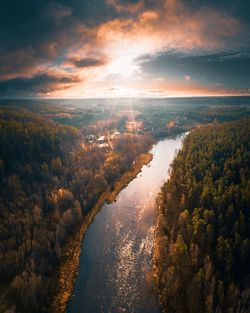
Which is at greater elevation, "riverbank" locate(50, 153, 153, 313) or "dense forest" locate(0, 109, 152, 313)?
"dense forest" locate(0, 109, 152, 313)

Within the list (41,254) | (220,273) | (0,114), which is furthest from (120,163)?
(0,114)

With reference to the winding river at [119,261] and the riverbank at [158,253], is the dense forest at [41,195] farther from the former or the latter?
the riverbank at [158,253]

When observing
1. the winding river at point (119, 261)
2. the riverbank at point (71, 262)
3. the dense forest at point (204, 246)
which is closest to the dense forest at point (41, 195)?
the riverbank at point (71, 262)

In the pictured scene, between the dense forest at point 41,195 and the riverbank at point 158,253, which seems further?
the dense forest at point 41,195

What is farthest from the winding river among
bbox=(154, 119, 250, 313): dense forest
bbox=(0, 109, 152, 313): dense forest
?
bbox=(0, 109, 152, 313): dense forest

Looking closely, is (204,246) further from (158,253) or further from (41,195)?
(41,195)

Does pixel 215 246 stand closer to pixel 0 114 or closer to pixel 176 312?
pixel 176 312

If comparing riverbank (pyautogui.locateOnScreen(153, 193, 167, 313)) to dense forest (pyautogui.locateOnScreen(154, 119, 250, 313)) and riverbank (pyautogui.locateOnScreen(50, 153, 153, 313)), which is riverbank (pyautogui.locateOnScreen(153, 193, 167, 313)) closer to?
dense forest (pyautogui.locateOnScreen(154, 119, 250, 313))
